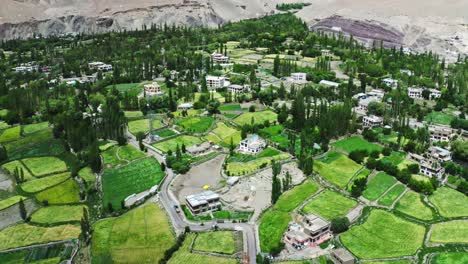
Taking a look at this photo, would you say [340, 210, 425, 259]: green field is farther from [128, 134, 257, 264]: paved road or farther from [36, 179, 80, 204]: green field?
[36, 179, 80, 204]: green field

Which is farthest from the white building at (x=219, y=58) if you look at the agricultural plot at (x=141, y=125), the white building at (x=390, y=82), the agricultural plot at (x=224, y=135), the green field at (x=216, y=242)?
the green field at (x=216, y=242)

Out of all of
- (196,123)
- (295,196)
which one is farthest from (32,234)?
(196,123)

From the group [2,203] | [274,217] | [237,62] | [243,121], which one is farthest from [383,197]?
[237,62]

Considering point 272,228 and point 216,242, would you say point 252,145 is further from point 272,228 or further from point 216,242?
point 216,242

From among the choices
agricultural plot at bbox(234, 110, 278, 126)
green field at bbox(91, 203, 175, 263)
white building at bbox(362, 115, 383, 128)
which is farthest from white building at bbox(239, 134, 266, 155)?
white building at bbox(362, 115, 383, 128)

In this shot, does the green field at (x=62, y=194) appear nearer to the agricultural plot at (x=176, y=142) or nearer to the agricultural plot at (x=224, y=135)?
the agricultural plot at (x=176, y=142)
